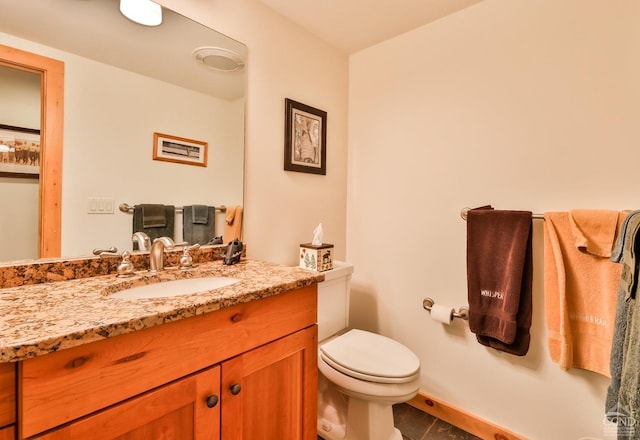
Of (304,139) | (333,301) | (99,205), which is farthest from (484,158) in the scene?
(99,205)

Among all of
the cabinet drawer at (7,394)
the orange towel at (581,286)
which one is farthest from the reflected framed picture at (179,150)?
the orange towel at (581,286)

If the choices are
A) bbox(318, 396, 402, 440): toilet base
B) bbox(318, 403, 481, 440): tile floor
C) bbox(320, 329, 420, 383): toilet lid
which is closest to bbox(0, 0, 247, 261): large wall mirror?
bbox(320, 329, 420, 383): toilet lid

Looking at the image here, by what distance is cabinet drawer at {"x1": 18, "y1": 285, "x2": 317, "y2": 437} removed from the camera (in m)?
0.57

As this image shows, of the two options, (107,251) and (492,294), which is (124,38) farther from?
(492,294)

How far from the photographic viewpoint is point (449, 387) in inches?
65.5

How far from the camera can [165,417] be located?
74 centimetres

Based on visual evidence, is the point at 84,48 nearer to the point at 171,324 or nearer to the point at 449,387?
the point at 171,324

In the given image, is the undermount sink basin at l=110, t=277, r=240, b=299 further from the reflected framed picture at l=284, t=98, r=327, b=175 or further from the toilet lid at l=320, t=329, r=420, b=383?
the reflected framed picture at l=284, t=98, r=327, b=175

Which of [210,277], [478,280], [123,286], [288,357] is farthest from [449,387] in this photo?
[123,286]

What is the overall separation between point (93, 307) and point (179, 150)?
798 mm

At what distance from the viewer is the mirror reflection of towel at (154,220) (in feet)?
3.92

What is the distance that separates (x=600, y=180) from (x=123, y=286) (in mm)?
1901

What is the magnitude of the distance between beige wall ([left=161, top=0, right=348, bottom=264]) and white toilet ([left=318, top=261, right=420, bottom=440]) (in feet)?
1.14

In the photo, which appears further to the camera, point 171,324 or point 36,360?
point 171,324
